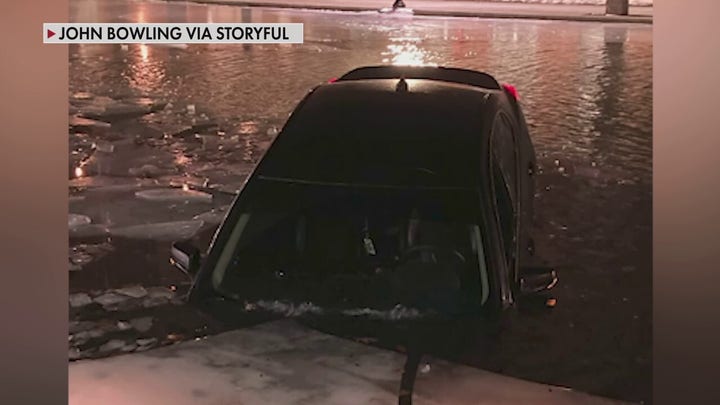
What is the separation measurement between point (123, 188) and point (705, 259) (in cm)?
137

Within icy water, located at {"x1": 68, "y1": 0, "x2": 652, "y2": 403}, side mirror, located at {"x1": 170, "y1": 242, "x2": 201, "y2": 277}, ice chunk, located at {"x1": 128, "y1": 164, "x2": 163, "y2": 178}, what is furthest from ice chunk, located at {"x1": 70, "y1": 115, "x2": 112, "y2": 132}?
side mirror, located at {"x1": 170, "y1": 242, "x2": 201, "y2": 277}

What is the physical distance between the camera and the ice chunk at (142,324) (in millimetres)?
2062

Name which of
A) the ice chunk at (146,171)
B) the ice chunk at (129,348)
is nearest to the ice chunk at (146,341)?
the ice chunk at (129,348)

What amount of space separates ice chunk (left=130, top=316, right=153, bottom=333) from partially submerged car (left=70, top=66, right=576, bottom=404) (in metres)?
0.06

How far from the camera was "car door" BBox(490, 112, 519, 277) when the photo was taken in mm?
2029

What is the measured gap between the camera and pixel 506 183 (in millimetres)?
2074

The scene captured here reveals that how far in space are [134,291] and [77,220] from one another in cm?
23

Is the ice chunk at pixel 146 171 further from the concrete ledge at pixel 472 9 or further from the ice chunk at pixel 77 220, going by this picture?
the concrete ledge at pixel 472 9

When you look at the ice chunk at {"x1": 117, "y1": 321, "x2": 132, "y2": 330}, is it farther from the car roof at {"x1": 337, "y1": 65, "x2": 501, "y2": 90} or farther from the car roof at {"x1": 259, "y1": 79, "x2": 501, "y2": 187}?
the car roof at {"x1": 337, "y1": 65, "x2": 501, "y2": 90}

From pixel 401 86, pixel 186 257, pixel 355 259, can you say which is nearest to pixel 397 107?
pixel 401 86

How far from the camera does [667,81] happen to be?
81.8 inches

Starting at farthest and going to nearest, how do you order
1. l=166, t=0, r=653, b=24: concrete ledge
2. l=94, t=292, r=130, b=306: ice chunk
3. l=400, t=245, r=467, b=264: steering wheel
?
l=166, t=0, r=653, b=24: concrete ledge → l=94, t=292, r=130, b=306: ice chunk → l=400, t=245, r=467, b=264: steering wheel

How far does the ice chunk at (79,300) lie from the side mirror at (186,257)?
0.72ft

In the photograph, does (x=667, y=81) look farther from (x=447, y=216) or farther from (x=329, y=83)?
(x=329, y=83)
